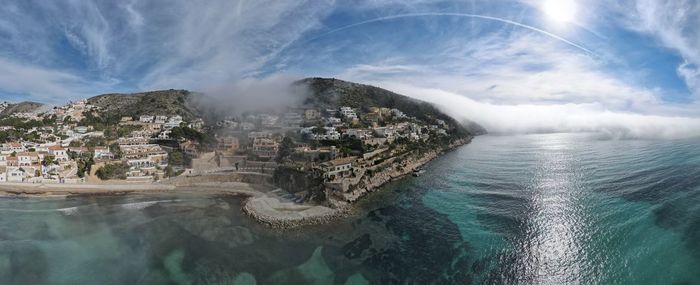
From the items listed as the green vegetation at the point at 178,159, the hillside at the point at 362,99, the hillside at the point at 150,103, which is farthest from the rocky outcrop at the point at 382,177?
the hillside at the point at 150,103

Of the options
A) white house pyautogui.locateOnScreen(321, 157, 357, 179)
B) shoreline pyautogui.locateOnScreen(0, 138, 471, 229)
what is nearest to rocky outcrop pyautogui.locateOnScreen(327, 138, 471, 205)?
shoreline pyautogui.locateOnScreen(0, 138, 471, 229)

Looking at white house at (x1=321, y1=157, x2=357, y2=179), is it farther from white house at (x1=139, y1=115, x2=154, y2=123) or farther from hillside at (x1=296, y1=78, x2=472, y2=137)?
white house at (x1=139, y1=115, x2=154, y2=123)

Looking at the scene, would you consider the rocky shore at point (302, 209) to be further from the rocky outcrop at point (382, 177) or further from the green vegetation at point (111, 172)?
the green vegetation at point (111, 172)

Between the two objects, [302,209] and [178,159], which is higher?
[178,159]

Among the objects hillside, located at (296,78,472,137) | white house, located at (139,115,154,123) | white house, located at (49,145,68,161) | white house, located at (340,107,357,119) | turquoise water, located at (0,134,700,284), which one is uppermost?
hillside, located at (296,78,472,137)

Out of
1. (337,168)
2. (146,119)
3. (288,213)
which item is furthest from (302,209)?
(146,119)

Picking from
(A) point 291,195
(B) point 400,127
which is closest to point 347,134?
(B) point 400,127

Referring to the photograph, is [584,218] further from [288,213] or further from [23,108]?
[23,108]
